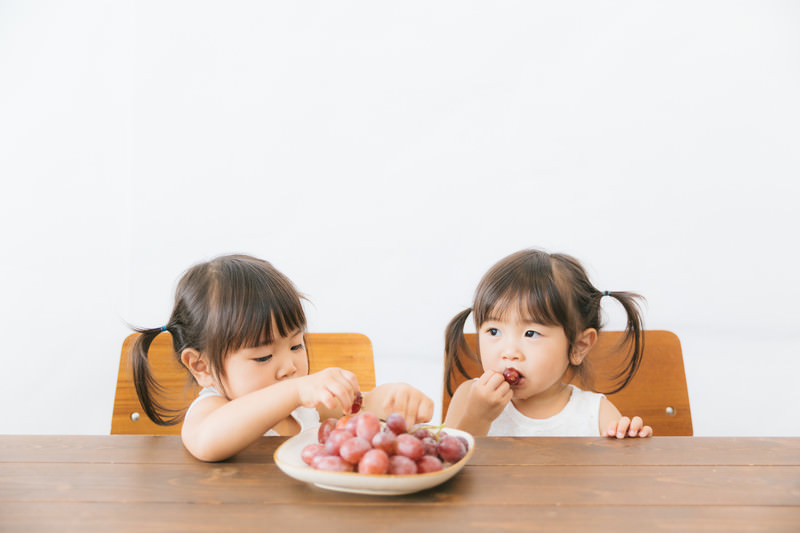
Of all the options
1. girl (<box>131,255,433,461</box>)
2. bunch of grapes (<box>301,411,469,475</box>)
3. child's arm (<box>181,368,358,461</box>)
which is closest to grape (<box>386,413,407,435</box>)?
bunch of grapes (<box>301,411,469,475</box>)

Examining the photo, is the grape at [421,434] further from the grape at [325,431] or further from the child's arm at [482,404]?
the child's arm at [482,404]

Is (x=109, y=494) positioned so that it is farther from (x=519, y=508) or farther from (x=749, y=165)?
(x=749, y=165)

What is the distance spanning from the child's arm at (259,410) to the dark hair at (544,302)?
0.68 meters

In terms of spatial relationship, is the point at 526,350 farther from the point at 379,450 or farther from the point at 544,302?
the point at 379,450

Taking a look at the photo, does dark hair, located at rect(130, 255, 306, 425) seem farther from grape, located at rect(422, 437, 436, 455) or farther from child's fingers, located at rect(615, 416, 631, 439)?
child's fingers, located at rect(615, 416, 631, 439)

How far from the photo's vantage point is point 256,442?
1.12 meters

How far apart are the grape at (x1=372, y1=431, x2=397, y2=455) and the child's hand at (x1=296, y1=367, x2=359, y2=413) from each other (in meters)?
0.13

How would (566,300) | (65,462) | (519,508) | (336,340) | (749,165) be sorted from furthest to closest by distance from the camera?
(749,165)
(336,340)
(566,300)
(65,462)
(519,508)

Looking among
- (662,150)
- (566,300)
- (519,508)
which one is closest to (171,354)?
(566,300)

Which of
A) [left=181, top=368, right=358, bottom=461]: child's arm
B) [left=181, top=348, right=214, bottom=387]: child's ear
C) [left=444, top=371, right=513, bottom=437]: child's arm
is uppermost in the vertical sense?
[left=181, top=368, right=358, bottom=461]: child's arm

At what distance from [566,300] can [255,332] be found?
75 cm

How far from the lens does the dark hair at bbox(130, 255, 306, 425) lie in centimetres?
132

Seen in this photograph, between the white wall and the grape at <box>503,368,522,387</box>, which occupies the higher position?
the white wall

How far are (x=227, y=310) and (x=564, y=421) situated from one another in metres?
0.86
